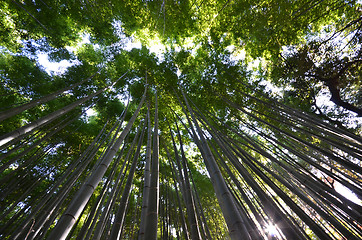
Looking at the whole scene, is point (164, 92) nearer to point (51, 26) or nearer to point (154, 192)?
point (51, 26)

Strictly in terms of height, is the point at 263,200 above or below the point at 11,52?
below

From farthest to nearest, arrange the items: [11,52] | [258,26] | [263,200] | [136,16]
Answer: [11,52] < [136,16] < [258,26] < [263,200]

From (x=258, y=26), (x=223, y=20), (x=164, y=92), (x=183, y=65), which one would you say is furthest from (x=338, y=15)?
(x=164, y=92)

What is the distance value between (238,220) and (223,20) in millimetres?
4974

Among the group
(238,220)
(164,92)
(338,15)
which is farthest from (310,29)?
(238,220)

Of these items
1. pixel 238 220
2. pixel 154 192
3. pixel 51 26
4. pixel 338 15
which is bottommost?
pixel 238 220

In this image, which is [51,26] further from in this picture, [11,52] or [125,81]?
[125,81]

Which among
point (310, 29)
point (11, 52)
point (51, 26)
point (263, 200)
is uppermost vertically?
point (11, 52)

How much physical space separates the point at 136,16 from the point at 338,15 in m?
5.19

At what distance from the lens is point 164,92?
498cm

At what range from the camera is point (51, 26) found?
431 centimetres

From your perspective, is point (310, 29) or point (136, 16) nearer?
point (310, 29)

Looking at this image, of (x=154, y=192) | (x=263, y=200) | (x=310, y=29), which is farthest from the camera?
(x=310, y=29)

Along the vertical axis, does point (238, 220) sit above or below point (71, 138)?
below
